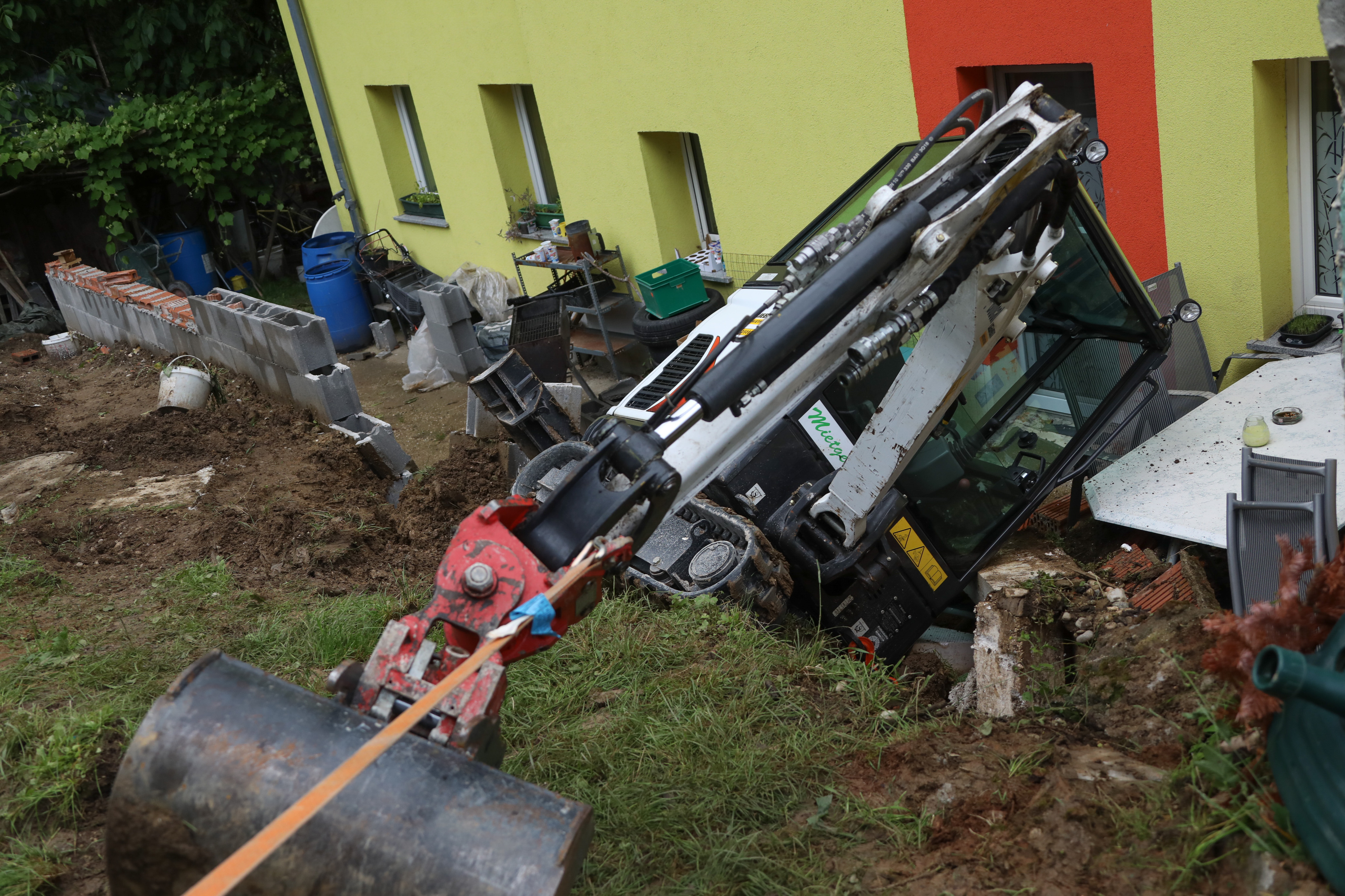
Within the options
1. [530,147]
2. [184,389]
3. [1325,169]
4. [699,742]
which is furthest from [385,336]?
[1325,169]

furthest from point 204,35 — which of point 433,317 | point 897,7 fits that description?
point 897,7

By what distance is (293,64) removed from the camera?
14.4 metres

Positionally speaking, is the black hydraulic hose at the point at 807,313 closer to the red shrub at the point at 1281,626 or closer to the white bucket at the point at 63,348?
the red shrub at the point at 1281,626

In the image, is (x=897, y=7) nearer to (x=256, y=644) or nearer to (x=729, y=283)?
(x=729, y=283)

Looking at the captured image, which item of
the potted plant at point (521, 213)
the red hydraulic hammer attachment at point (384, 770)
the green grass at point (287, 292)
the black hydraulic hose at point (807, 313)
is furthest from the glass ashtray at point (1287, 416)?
the green grass at point (287, 292)

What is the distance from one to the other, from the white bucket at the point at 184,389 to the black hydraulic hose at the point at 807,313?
684 cm

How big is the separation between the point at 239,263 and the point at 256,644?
40.8 ft

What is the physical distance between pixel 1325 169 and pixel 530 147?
289 inches

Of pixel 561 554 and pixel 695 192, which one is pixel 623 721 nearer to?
pixel 561 554

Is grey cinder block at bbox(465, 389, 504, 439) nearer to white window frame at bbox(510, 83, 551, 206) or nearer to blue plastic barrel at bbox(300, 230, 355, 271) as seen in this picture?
white window frame at bbox(510, 83, 551, 206)

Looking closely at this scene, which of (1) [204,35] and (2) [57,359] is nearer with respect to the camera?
(2) [57,359]

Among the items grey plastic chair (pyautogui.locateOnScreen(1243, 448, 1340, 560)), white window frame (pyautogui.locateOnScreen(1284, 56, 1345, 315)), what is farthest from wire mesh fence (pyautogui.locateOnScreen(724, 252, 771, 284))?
grey plastic chair (pyautogui.locateOnScreen(1243, 448, 1340, 560))

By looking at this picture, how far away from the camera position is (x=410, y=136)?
40.4ft

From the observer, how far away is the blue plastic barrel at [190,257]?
14.4 metres
